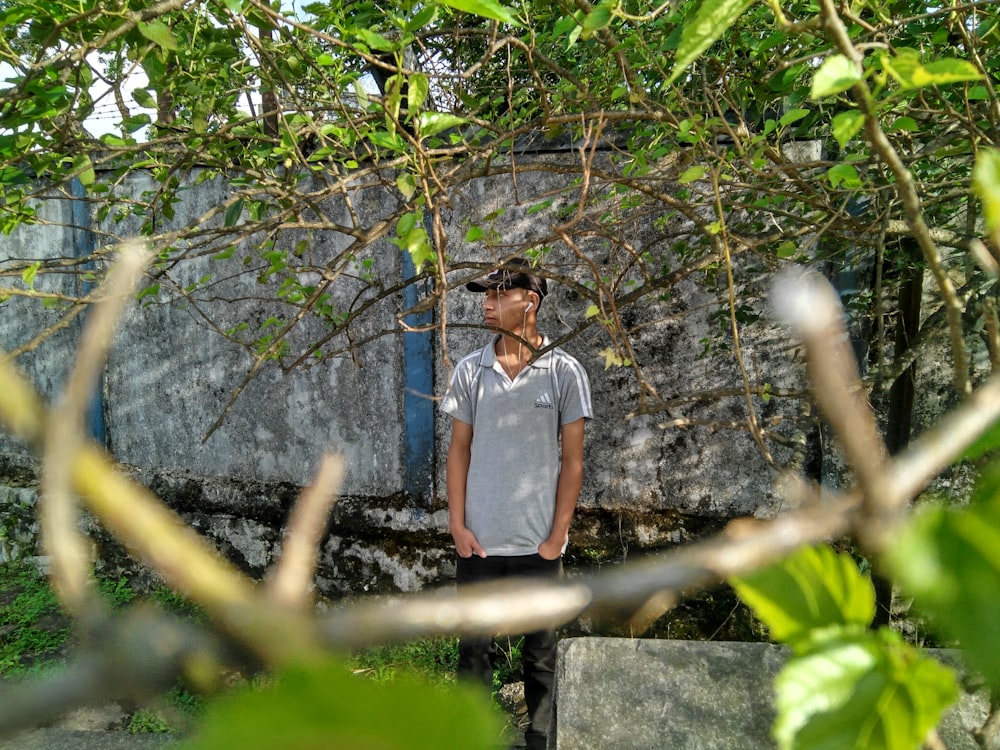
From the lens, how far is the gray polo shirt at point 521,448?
2686mm

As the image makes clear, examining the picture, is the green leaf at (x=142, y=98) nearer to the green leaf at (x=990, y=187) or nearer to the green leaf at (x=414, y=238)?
the green leaf at (x=414, y=238)

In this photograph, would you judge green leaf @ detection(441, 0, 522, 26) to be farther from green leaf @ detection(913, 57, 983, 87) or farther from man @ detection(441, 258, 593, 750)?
man @ detection(441, 258, 593, 750)

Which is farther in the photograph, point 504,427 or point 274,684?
point 504,427

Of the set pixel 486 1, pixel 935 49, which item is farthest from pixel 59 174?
pixel 935 49

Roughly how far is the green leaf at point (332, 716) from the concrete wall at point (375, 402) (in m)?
2.18

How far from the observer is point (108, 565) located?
432cm

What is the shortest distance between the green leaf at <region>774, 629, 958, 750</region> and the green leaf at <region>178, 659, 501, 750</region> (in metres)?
0.18

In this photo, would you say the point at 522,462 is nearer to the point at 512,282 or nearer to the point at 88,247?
the point at 512,282

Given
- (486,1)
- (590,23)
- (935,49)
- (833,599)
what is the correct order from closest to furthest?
1. (833,599)
2. (486,1)
3. (590,23)
4. (935,49)

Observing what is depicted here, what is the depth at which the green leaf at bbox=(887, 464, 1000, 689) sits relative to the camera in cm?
24

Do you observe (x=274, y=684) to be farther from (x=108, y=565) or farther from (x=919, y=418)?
(x=108, y=565)

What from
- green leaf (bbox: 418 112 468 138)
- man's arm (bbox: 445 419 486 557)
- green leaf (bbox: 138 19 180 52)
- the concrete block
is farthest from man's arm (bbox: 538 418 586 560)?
green leaf (bbox: 138 19 180 52)

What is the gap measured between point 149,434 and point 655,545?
313 cm

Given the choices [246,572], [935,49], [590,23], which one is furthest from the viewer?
[246,572]
